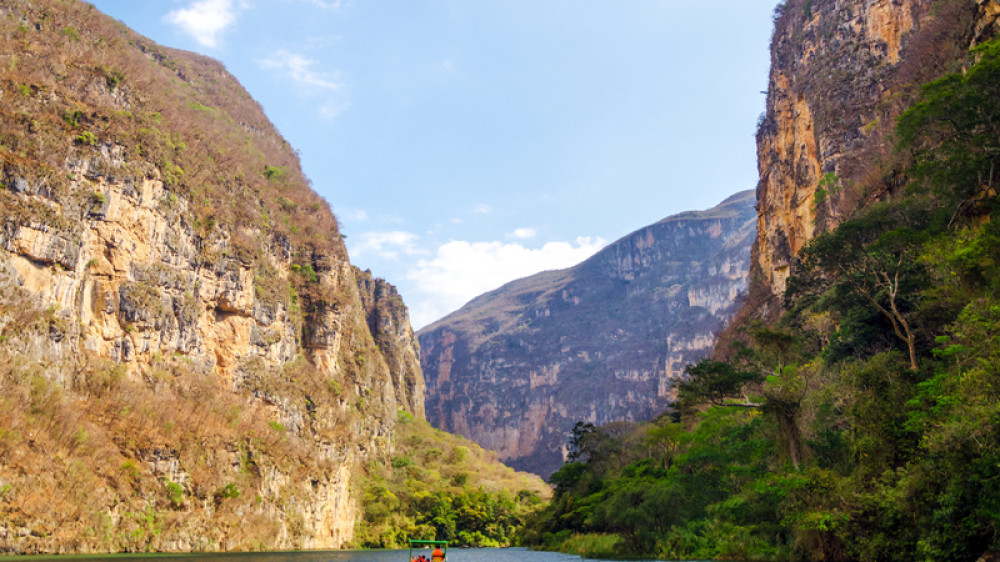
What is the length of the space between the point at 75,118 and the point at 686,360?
168 m

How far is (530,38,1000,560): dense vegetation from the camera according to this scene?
17141 millimetres

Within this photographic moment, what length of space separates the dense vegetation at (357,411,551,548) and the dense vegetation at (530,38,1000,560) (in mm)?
49633

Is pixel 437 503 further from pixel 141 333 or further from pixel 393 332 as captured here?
pixel 393 332

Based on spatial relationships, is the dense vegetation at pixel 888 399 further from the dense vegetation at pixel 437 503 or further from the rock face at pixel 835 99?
the dense vegetation at pixel 437 503

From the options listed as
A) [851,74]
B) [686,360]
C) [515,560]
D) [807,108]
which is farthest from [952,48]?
[686,360]

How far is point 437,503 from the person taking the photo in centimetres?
9375

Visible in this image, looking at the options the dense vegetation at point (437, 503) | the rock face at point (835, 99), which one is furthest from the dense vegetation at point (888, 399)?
the dense vegetation at point (437, 503)

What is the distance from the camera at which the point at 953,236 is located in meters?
24.2

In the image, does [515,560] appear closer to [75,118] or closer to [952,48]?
[952,48]

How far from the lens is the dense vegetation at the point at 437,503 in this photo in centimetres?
8594

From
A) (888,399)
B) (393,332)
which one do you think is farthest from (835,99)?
(393,332)

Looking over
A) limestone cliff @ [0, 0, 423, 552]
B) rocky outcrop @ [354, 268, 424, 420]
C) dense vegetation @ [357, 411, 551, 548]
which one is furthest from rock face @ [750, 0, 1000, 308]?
rocky outcrop @ [354, 268, 424, 420]

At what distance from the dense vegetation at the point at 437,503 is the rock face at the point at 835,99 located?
4757 centimetres

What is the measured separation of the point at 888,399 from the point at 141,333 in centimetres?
5313
